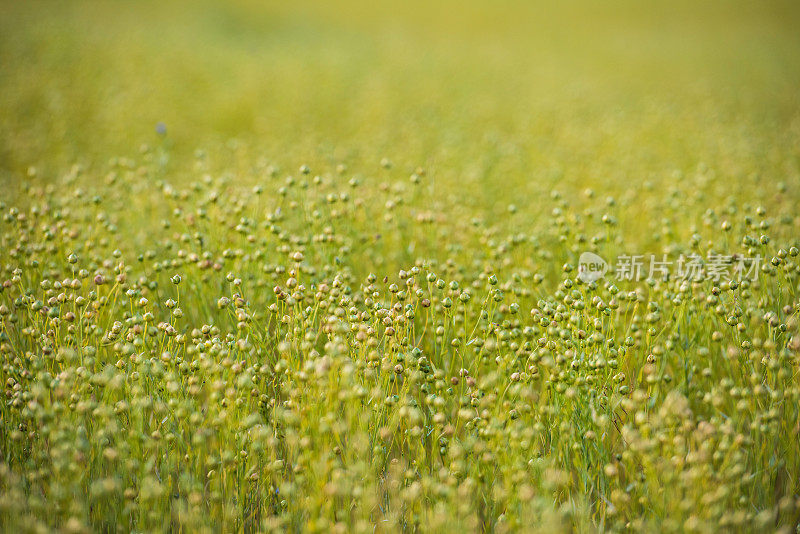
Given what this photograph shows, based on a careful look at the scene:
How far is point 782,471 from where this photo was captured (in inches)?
107

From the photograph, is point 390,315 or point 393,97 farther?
point 393,97

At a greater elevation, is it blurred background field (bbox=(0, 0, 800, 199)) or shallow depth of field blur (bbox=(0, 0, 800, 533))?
blurred background field (bbox=(0, 0, 800, 199))

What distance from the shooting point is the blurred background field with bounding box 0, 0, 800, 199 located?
686cm

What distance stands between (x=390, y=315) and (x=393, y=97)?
7835 mm

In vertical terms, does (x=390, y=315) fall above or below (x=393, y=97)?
below

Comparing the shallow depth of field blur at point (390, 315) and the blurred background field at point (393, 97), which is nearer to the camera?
the shallow depth of field blur at point (390, 315)

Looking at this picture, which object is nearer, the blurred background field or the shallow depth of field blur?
the shallow depth of field blur

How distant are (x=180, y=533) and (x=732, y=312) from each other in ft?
8.49

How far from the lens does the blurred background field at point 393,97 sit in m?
6.86

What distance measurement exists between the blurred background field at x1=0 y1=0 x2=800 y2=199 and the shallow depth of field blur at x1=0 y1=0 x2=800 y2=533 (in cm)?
8

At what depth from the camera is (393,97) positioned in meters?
10.0

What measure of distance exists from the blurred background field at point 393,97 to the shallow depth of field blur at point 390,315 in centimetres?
8

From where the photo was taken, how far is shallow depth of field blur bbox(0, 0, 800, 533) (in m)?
2.29

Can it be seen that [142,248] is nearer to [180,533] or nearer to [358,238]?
[358,238]
